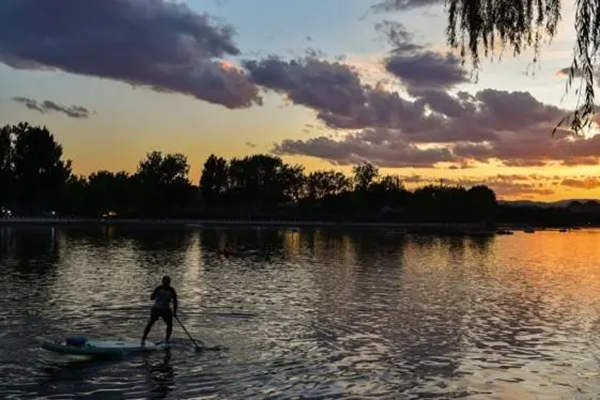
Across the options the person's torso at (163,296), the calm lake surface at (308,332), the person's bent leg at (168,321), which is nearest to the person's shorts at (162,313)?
the person's bent leg at (168,321)

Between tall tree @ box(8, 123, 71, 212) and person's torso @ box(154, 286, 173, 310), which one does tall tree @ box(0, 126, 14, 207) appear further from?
person's torso @ box(154, 286, 173, 310)

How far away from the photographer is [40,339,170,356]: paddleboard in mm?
21250

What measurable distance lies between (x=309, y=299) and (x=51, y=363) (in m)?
20.1

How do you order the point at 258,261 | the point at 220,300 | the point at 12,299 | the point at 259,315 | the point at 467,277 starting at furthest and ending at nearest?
the point at 258,261
the point at 467,277
the point at 220,300
the point at 12,299
the point at 259,315

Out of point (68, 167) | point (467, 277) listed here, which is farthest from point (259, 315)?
point (68, 167)

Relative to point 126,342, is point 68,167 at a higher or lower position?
higher

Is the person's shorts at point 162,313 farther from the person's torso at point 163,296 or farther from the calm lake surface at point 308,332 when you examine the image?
the calm lake surface at point 308,332

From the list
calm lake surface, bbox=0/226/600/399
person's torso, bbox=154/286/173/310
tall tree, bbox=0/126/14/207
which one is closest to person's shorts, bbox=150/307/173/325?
person's torso, bbox=154/286/173/310

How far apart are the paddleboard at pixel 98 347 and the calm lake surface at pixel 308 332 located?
34cm

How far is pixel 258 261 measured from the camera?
67375 millimetres

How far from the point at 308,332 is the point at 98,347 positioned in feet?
32.0

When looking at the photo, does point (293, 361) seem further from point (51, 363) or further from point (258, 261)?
point (258, 261)

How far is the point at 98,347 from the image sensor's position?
21469 millimetres

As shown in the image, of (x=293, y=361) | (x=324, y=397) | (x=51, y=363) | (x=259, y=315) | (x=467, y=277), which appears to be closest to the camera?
(x=324, y=397)
